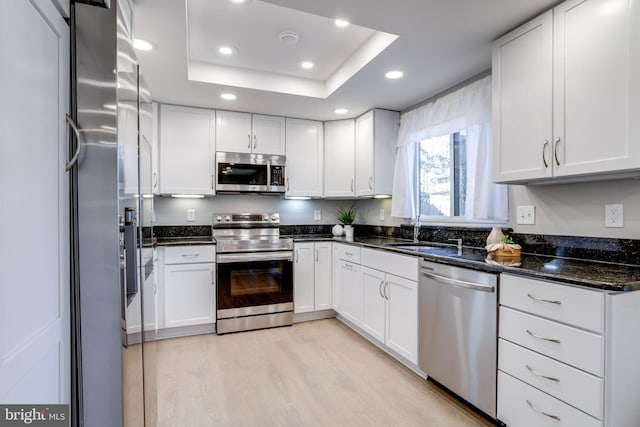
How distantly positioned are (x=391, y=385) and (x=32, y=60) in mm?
2459

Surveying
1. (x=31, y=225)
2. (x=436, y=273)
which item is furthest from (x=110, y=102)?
(x=436, y=273)

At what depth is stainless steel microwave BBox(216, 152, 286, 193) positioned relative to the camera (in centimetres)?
336

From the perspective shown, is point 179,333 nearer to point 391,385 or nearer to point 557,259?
point 391,385

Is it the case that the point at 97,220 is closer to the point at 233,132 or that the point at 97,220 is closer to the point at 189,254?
the point at 189,254

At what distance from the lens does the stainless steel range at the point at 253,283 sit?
10.3ft

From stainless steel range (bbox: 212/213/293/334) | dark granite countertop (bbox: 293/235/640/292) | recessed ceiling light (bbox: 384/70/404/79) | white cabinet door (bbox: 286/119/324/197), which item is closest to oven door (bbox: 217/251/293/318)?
stainless steel range (bbox: 212/213/293/334)

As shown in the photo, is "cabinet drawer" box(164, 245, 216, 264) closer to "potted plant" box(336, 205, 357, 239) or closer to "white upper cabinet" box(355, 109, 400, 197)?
"potted plant" box(336, 205, 357, 239)

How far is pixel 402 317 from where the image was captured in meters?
2.44

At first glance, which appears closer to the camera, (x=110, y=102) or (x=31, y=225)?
(x=31, y=225)

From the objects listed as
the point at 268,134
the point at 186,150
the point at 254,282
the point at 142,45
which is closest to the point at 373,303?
the point at 254,282

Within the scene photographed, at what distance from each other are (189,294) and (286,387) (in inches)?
56.6

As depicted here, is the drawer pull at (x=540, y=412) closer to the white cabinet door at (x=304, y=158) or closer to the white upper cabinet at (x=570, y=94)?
the white upper cabinet at (x=570, y=94)

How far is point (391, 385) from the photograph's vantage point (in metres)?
2.21

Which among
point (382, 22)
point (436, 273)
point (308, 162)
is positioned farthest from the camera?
point (308, 162)
